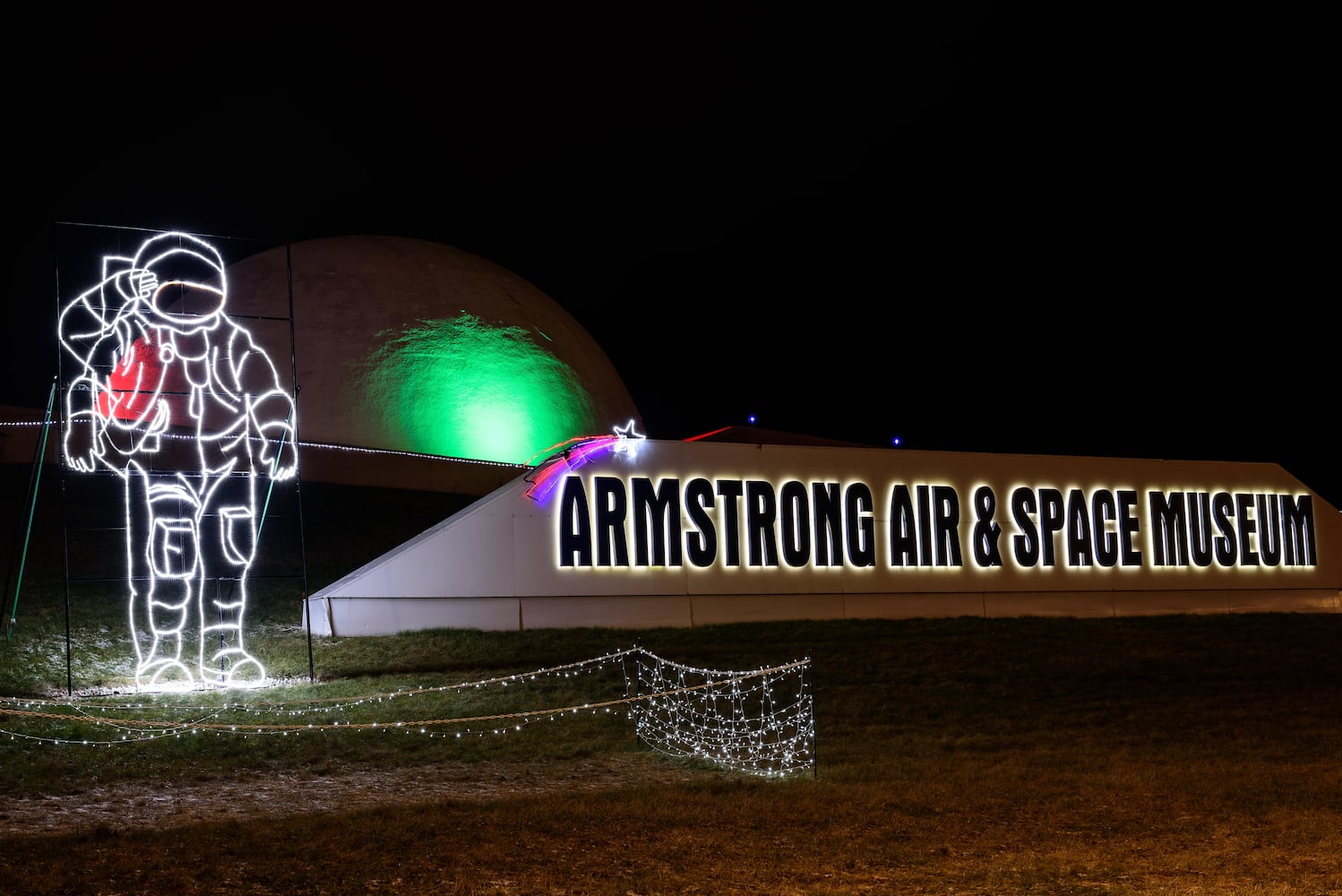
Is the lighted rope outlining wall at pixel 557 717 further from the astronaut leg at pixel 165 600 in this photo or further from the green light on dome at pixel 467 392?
the green light on dome at pixel 467 392

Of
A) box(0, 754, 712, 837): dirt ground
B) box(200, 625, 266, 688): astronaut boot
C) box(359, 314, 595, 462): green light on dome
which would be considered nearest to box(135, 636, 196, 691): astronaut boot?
box(200, 625, 266, 688): astronaut boot

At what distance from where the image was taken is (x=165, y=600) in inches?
731

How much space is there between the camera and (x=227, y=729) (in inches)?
468

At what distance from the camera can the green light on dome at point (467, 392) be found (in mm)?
27156

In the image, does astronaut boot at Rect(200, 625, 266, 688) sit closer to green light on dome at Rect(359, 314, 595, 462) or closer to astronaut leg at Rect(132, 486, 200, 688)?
astronaut leg at Rect(132, 486, 200, 688)

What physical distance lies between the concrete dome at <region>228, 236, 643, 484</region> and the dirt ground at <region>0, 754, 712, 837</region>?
656 inches

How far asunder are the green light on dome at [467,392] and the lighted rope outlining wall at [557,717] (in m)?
13.4

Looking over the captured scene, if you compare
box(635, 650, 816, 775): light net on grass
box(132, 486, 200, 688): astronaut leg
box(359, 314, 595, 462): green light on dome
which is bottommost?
box(635, 650, 816, 775): light net on grass

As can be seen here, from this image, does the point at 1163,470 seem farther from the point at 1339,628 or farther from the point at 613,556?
the point at 613,556

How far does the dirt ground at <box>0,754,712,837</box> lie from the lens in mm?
8797

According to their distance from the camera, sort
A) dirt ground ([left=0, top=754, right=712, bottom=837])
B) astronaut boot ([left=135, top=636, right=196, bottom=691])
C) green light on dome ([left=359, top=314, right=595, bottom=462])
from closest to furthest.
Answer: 1. dirt ground ([left=0, top=754, right=712, bottom=837])
2. astronaut boot ([left=135, top=636, right=196, bottom=691])
3. green light on dome ([left=359, top=314, right=595, bottom=462])

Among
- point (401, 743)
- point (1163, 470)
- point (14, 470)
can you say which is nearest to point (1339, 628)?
point (1163, 470)

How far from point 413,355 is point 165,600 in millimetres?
10222

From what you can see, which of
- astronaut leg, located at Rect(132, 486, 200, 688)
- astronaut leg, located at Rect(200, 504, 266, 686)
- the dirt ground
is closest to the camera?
the dirt ground
